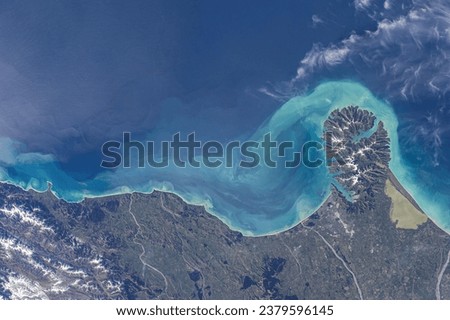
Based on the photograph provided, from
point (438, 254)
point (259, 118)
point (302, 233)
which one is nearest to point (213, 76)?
point (259, 118)

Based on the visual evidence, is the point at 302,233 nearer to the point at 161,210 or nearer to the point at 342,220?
the point at 342,220

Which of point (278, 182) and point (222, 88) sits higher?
point (222, 88)

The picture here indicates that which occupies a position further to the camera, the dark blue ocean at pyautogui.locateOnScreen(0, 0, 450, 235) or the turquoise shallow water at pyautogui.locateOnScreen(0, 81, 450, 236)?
the turquoise shallow water at pyautogui.locateOnScreen(0, 81, 450, 236)

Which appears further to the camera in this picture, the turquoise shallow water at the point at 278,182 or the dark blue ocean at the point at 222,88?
the turquoise shallow water at the point at 278,182
